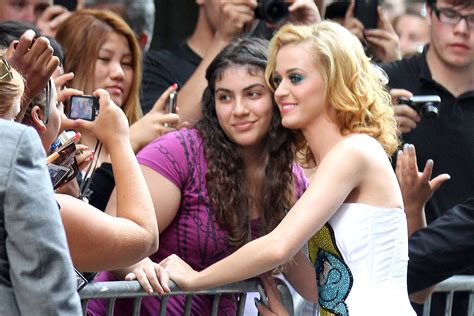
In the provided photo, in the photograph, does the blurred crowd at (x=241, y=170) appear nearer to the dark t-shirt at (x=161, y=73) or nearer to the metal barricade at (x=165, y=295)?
the metal barricade at (x=165, y=295)

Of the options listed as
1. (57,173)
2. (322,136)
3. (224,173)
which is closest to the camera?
(57,173)

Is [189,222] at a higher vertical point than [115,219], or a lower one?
lower

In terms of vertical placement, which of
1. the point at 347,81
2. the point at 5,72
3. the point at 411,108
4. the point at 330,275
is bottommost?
the point at 330,275

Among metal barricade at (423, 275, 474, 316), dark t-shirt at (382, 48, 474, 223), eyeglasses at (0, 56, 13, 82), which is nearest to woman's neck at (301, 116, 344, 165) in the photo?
metal barricade at (423, 275, 474, 316)

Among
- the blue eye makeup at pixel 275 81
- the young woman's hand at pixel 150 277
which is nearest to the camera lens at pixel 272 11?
Answer: the blue eye makeup at pixel 275 81

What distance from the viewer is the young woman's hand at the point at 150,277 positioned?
4.00 metres

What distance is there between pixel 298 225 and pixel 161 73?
224 centimetres

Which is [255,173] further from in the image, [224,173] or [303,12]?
[303,12]

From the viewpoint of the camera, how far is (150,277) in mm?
4023

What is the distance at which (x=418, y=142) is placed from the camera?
216 inches

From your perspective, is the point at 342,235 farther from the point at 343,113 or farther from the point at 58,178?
the point at 58,178

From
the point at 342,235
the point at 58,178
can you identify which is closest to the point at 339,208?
the point at 342,235

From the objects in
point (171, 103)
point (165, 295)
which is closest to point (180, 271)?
point (165, 295)

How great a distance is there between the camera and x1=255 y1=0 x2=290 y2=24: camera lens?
5887mm
